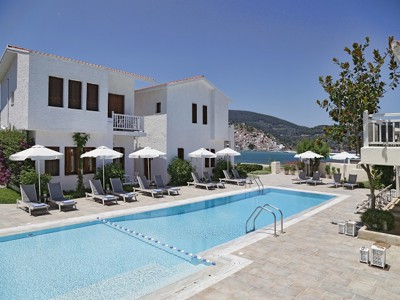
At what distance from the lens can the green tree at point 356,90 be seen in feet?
37.4

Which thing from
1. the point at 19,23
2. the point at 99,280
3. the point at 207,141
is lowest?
the point at 99,280

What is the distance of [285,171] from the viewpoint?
3316 centimetres

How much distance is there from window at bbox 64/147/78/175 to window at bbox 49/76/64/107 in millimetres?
2958

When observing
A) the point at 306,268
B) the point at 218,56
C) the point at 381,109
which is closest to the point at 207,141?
the point at 218,56

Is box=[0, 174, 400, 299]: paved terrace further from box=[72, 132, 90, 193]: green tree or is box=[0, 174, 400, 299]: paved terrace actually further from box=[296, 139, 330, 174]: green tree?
box=[296, 139, 330, 174]: green tree

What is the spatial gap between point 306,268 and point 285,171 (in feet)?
87.7

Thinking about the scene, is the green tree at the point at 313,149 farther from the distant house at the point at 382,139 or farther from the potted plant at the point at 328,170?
the distant house at the point at 382,139

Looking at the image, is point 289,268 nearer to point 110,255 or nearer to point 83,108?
point 110,255

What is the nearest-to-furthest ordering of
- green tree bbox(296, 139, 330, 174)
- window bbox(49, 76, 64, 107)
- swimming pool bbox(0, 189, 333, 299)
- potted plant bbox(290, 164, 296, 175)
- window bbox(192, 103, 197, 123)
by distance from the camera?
1. swimming pool bbox(0, 189, 333, 299)
2. window bbox(49, 76, 64, 107)
3. window bbox(192, 103, 197, 123)
4. green tree bbox(296, 139, 330, 174)
5. potted plant bbox(290, 164, 296, 175)

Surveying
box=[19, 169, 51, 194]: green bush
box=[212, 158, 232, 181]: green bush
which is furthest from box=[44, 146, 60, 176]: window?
box=[212, 158, 232, 181]: green bush

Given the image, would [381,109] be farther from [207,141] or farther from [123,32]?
[123,32]

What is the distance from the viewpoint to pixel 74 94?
18.1m

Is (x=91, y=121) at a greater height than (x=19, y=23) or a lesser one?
lesser

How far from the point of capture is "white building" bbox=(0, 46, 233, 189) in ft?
53.9
